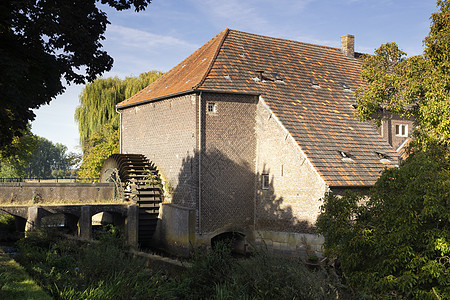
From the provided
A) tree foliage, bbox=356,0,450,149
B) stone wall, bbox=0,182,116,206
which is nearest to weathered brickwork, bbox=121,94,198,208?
stone wall, bbox=0,182,116,206

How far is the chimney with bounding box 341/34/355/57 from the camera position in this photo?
28984 mm

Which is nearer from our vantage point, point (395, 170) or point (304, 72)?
point (395, 170)

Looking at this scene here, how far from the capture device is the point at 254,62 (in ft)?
76.8

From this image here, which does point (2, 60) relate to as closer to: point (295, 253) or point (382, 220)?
point (382, 220)

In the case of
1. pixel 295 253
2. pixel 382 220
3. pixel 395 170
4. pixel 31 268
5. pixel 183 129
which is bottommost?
pixel 295 253

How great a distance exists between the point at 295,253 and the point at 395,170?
8.78 m

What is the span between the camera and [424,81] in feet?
53.4

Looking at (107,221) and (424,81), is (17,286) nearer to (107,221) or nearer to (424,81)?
(424,81)

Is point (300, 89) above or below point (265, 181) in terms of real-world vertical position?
above

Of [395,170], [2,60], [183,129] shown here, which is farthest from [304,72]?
[2,60]

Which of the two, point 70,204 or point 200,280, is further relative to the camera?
point 70,204

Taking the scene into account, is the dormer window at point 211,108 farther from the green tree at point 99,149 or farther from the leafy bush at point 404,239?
the green tree at point 99,149

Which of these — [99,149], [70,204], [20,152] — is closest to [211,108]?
[70,204]

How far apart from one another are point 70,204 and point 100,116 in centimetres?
1331
